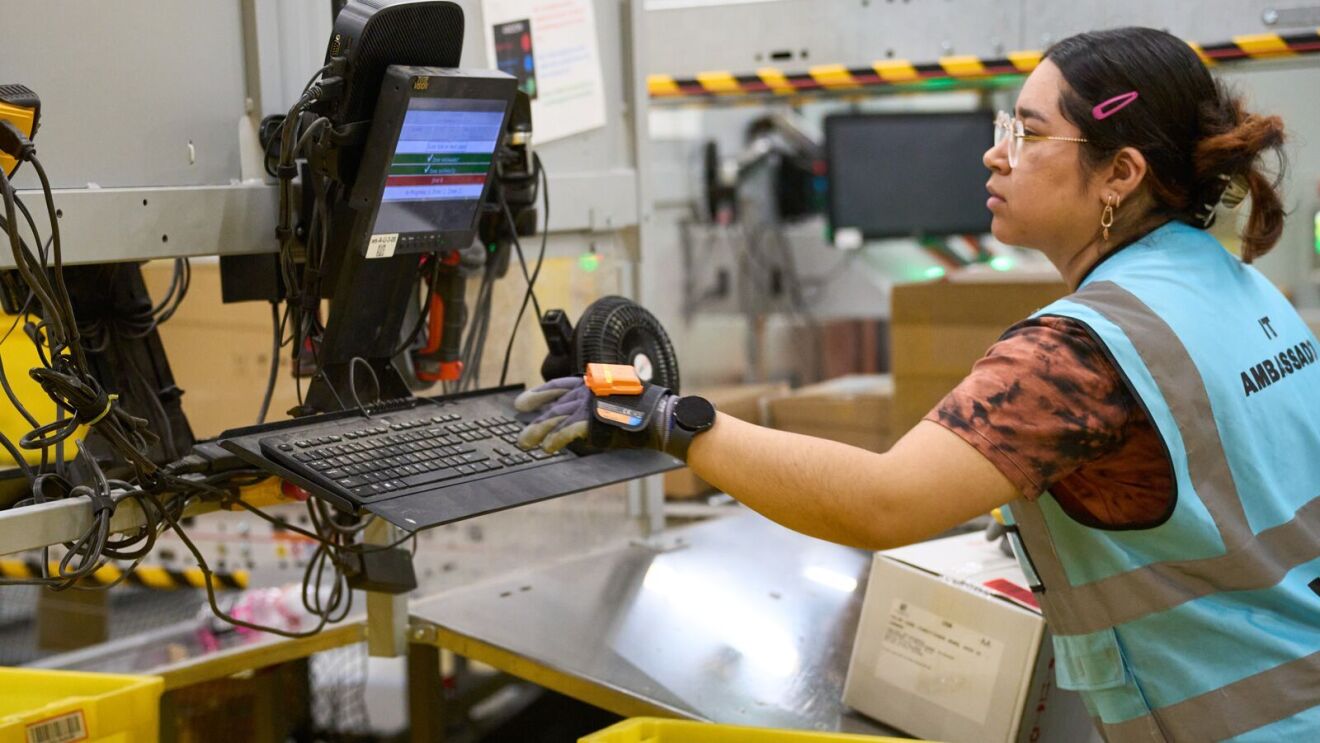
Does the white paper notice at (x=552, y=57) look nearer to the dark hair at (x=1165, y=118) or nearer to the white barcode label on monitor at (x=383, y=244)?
the white barcode label on monitor at (x=383, y=244)

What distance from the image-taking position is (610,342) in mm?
1689

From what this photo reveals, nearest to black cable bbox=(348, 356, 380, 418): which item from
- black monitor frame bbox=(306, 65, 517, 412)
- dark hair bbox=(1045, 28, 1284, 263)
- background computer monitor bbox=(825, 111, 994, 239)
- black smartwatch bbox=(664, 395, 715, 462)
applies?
black monitor frame bbox=(306, 65, 517, 412)

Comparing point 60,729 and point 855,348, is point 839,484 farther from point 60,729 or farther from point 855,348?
point 855,348

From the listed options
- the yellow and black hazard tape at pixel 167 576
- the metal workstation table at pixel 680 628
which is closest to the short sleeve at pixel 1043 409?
the metal workstation table at pixel 680 628

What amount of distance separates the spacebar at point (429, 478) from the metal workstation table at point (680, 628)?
520 millimetres

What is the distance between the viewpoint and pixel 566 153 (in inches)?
91.2

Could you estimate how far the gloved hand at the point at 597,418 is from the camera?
1398 millimetres

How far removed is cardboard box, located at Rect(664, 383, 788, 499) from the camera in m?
3.16

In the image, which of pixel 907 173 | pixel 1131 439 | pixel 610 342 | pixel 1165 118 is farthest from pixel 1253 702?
pixel 907 173

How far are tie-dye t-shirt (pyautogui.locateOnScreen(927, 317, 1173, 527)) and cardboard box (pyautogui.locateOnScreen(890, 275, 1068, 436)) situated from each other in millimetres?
1408

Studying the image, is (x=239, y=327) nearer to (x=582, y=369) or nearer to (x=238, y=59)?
(x=238, y=59)

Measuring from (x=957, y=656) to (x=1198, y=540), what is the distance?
0.50 m

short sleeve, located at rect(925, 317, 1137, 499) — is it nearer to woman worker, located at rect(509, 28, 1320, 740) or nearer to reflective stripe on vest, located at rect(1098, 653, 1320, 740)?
woman worker, located at rect(509, 28, 1320, 740)

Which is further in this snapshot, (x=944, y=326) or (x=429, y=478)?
(x=944, y=326)
